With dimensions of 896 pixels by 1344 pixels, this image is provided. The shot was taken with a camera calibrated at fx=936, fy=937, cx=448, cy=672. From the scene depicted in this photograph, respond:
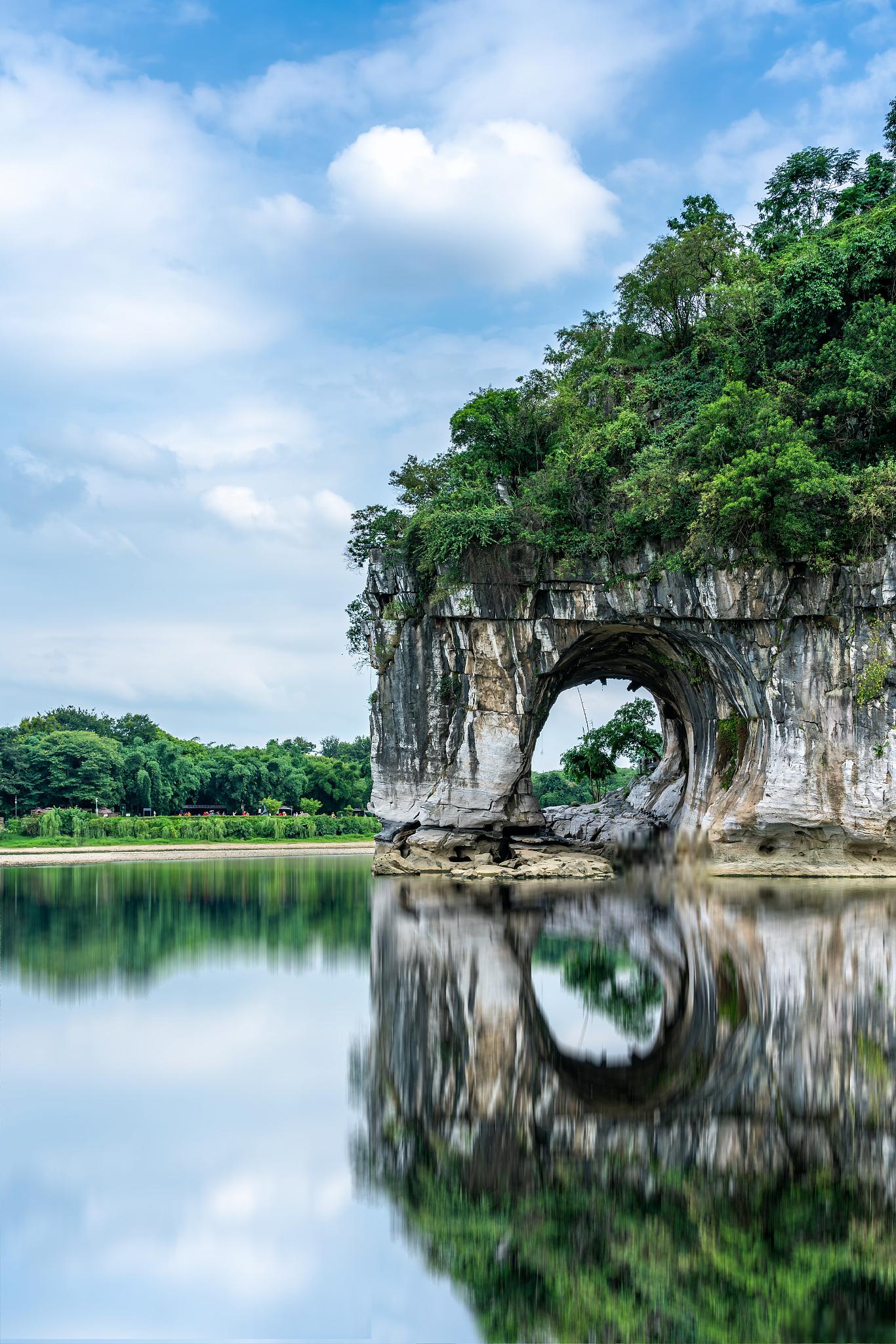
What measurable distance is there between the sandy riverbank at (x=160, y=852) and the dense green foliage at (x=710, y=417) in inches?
732

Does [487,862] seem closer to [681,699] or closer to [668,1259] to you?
[681,699]

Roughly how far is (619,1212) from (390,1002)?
5.24 metres

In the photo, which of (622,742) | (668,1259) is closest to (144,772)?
(622,742)

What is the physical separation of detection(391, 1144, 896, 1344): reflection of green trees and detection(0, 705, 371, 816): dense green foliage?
56938mm

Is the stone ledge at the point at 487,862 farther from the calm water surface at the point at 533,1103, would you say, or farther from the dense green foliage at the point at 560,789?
the dense green foliage at the point at 560,789

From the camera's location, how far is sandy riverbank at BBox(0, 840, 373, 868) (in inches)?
1581

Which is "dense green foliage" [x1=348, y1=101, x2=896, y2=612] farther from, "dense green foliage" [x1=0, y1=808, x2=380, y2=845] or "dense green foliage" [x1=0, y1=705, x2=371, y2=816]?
"dense green foliage" [x1=0, y1=705, x2=371, y2=816]

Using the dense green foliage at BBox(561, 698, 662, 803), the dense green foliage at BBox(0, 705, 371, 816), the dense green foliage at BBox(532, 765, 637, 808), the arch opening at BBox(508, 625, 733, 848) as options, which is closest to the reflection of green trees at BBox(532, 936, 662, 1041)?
the arch opening at BBox(508, 625, 733, 848)

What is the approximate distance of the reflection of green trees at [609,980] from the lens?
27.9ft

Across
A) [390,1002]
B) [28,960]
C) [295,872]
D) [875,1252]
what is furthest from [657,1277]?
[295,872]

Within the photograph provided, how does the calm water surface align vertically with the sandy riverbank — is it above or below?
above

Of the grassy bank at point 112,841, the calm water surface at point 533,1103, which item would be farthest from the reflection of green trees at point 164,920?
the grassy bank at point 112,841

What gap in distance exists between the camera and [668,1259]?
4.26 m

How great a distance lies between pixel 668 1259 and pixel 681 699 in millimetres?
27626
